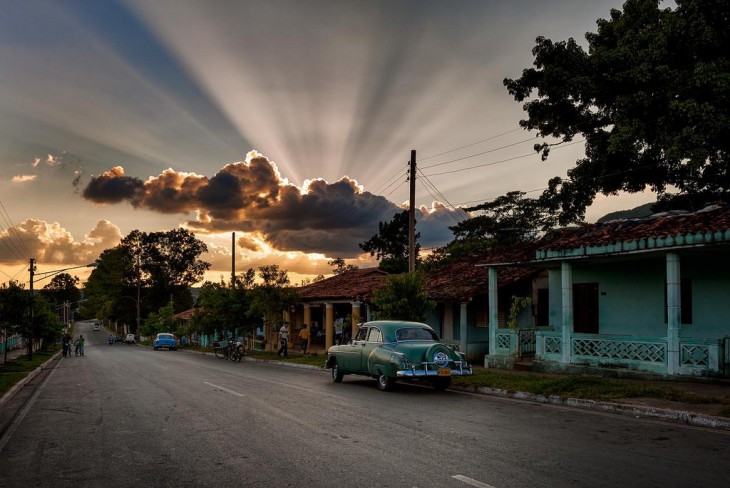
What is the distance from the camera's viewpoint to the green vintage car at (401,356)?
14.4 m

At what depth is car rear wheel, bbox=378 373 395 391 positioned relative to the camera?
48.9 ft

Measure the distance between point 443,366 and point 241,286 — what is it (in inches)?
1082

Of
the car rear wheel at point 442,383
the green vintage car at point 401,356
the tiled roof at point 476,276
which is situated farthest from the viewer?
the tiled roof at point 476,276

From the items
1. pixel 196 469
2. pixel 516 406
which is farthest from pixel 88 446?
pixel 516 406

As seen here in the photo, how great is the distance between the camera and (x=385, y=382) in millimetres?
15016

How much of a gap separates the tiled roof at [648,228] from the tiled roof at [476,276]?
1991 millimetres

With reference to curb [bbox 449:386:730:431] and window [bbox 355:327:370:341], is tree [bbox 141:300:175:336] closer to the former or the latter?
window [bbox 355:327:370:341]

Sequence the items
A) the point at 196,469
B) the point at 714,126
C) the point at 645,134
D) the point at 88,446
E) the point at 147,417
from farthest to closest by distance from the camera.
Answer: the point at 645,134, the point at 714,126, the point at 147,417, the point at 88,446, the point at 196,469

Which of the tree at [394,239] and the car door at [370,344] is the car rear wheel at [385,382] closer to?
the car door at [370,344]

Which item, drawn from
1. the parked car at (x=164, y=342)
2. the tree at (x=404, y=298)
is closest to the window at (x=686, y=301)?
the tree at (x=404, y=298)

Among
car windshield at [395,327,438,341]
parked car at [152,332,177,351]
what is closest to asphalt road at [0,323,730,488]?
car windshield at [395,327,438,341]

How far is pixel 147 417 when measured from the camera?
11.0 meters

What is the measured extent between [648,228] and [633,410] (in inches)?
298

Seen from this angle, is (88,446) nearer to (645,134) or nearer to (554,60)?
(645,134)
